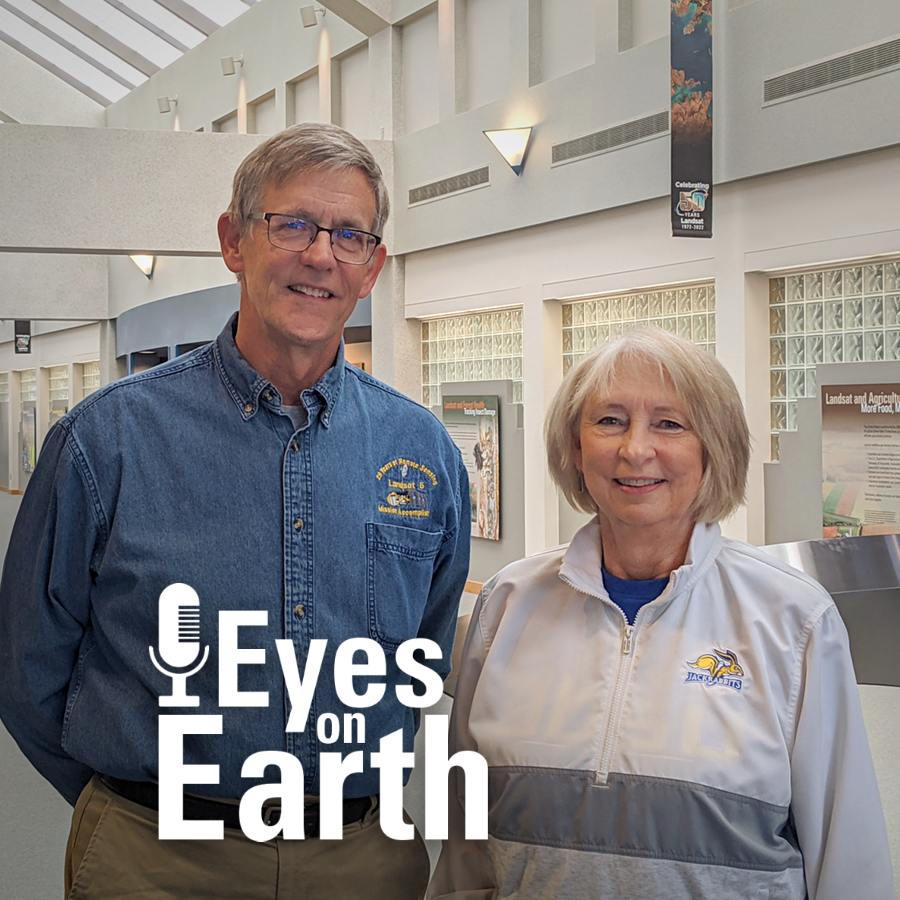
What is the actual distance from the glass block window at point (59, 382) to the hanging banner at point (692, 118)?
2014 centimetres

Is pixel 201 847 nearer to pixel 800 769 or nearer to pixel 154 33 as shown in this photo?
pixel 800 769

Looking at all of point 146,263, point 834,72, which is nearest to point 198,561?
point 834,72

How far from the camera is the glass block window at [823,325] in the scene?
7438 millimetres

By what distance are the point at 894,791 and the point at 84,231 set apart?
34.5ft

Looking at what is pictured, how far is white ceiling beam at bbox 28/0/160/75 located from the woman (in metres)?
18.0

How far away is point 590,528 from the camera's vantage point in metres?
2.11

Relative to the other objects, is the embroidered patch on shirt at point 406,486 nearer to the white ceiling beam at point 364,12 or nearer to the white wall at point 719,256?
the white wall at point 719,256

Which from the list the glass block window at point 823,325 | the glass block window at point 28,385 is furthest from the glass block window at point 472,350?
the glass block window at point 28,385

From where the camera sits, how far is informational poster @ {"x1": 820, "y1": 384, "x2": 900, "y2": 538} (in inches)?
289

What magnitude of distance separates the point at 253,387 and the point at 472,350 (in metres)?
10.0

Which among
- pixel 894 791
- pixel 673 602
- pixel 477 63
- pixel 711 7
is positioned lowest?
pixel 894 791

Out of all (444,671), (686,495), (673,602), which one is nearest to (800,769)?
(673,602)

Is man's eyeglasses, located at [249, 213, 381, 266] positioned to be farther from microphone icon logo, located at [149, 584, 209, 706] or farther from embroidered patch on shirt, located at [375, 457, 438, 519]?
microphone icon logo, located at [149, 584, 209, 706]

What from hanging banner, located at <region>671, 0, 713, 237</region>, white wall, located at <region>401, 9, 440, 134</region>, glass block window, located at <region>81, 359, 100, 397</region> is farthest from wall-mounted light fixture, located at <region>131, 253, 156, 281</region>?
hanging banner, located at <region>671, 0, 713, 237</region>
